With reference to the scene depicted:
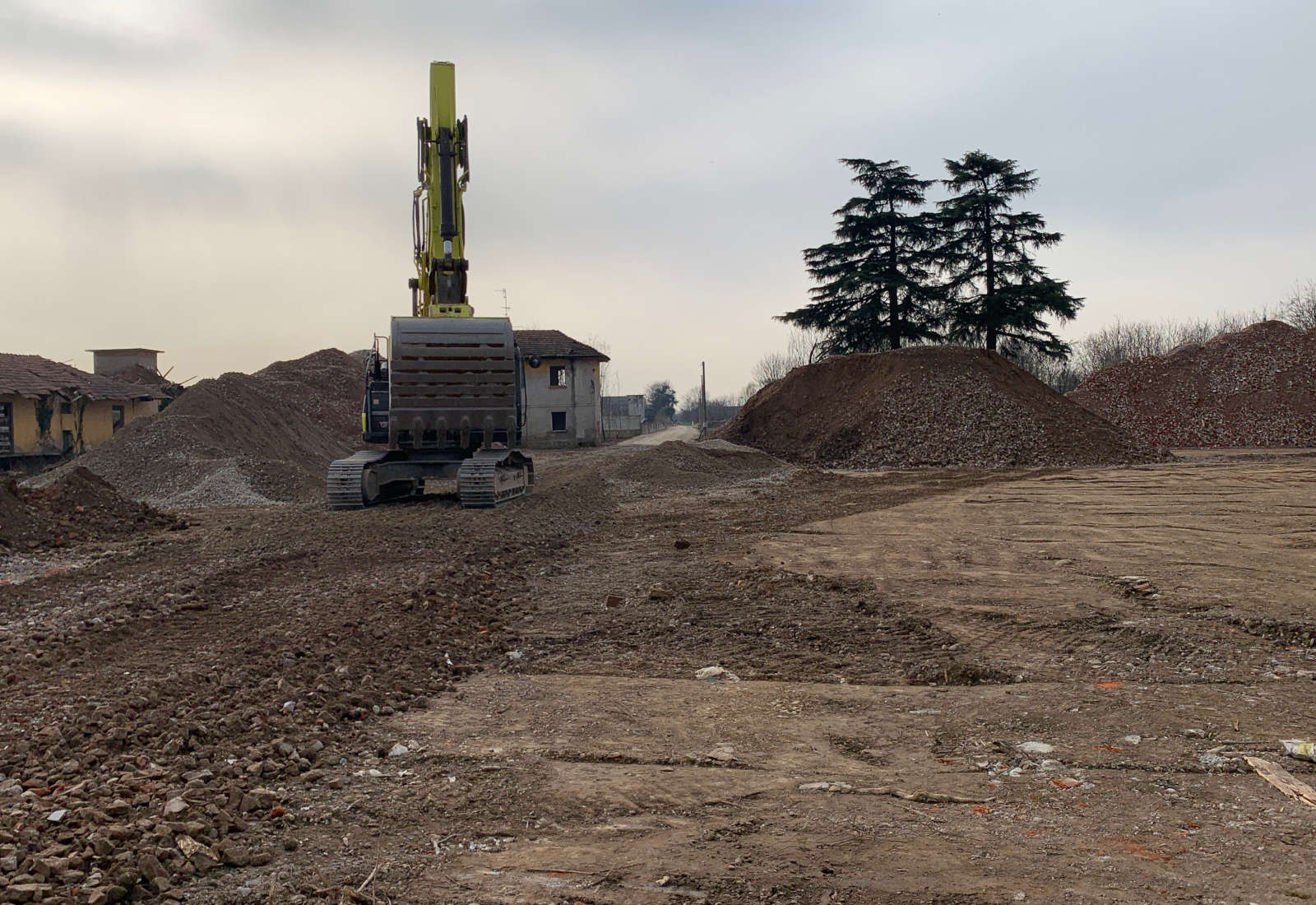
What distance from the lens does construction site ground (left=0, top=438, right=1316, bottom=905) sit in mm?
3969

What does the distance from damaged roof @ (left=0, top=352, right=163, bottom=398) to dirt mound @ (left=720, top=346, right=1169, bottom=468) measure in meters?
22.9

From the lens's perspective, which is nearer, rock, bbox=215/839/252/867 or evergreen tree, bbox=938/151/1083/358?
rock, bbox=215/839/252/867

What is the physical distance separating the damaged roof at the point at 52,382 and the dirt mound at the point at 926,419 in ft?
75.0

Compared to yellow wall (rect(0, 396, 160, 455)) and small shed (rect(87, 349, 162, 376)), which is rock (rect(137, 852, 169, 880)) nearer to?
yellow wall (rect(0, 396, 160, 455))

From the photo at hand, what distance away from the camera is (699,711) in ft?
20.4

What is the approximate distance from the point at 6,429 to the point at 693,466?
72.8ft

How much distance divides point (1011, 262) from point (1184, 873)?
136 feet

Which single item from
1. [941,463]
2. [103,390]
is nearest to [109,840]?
[941,463]

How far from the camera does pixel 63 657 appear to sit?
7340mm

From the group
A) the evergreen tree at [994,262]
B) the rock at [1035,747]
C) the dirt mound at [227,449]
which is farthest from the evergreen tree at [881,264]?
the rock at [1035,747]

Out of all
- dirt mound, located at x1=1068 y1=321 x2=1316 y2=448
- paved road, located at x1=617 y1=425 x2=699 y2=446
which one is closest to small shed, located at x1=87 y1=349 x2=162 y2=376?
paved road, located at x1=617 y1=425 x2=699 y2=446

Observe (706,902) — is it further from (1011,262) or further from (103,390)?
(1011,262)

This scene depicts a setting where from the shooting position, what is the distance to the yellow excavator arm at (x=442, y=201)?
56.4 ft

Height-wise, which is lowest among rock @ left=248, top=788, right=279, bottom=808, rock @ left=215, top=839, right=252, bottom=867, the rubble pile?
rock @ left=215, top=839, right=252, bottom=867
